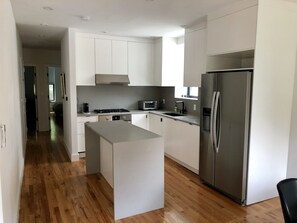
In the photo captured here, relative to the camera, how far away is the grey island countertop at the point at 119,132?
2.87 m

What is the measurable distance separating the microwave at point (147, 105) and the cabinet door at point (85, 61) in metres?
1.32

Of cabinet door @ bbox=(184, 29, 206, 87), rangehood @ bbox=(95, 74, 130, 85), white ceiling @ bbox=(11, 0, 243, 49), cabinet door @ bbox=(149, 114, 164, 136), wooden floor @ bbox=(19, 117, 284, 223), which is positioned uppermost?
white ceiling @ bbox=(11, 0, 243, 49)

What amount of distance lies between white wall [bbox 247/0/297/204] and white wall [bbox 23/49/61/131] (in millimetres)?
6676

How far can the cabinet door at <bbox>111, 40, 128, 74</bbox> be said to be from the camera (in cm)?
529

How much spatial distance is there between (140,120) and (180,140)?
1.37m

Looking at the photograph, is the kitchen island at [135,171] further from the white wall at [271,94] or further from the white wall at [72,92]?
the white wall at [72,92]

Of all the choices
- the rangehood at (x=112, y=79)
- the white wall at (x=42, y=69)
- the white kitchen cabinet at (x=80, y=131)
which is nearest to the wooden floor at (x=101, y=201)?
Answer: the white kitchen cabinet at (x=80, y=131)

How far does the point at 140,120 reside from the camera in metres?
5.45

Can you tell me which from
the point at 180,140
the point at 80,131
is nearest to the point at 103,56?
the point at 80,131

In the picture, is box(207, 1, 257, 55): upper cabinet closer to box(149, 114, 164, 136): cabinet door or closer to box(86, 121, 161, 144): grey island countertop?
box(86, 121, 161, 144): grey island countertop

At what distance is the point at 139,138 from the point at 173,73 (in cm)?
294

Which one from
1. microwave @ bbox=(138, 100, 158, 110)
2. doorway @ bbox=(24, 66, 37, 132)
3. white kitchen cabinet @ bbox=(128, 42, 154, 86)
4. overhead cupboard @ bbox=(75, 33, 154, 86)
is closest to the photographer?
overhead cupboard @ bbox=(75, 33, 154, 86)

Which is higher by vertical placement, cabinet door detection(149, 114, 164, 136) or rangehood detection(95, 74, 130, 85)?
rangehood detection(95, 74, 130, 85)

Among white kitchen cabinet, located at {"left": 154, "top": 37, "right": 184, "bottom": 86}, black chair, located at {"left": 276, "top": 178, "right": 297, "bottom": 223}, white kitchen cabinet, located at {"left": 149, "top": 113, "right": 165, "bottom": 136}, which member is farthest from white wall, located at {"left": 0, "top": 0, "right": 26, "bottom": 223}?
white kitchen cabinet, located at {"left": 154, "top": 37, "right": 184, "bottom": 86}
